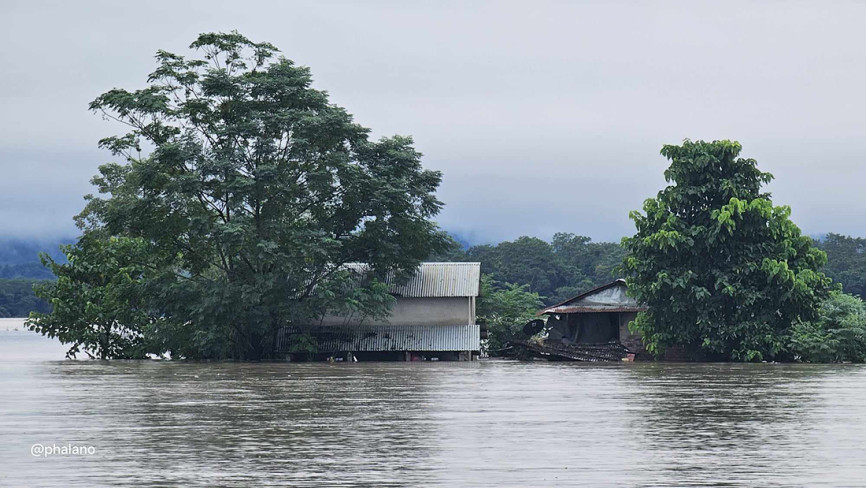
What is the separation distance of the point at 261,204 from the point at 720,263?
53.5 ft

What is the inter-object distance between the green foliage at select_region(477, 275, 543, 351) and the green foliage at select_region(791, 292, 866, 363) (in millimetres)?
11978

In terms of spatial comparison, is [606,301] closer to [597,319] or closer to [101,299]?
[597,319]

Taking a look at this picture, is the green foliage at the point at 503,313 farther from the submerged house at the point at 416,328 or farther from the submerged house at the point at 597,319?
the submerged house at the point at 416,328

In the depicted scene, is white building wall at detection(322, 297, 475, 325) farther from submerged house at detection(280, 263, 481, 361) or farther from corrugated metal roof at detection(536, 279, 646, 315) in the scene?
corrugated metal roof at detection(536, 279, 646, 315)

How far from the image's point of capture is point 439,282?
41.6 metres

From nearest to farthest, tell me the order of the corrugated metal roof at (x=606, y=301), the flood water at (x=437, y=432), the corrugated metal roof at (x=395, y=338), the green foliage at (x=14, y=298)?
the flood water at (x=437, y=432) < the corrugated metal roof at (x=395, y=338) < the corrugated metal roof at (x=606, y=301) < the green foliage at (x=14, y=298)

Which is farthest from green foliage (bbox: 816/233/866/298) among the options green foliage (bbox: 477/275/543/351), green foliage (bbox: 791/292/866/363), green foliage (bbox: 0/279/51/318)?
green foliage (bbox: 0/279/51/318)

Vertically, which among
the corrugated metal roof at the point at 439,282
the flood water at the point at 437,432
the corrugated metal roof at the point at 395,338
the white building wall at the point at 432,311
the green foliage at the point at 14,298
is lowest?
the flood water at the point at 437,432

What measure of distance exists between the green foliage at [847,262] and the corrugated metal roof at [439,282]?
42.9 metres

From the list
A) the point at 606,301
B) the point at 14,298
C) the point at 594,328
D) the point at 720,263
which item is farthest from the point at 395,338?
the point at 14,298

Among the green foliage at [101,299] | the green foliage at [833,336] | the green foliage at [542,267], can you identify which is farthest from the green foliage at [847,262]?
the green foliage at [101,299]

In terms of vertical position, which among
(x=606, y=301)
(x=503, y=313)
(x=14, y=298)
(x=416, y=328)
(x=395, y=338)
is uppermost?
(x=14, y=298)

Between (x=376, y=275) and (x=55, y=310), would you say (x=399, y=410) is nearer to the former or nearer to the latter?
(x=376, y=275)

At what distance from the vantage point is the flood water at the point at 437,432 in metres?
10.6
